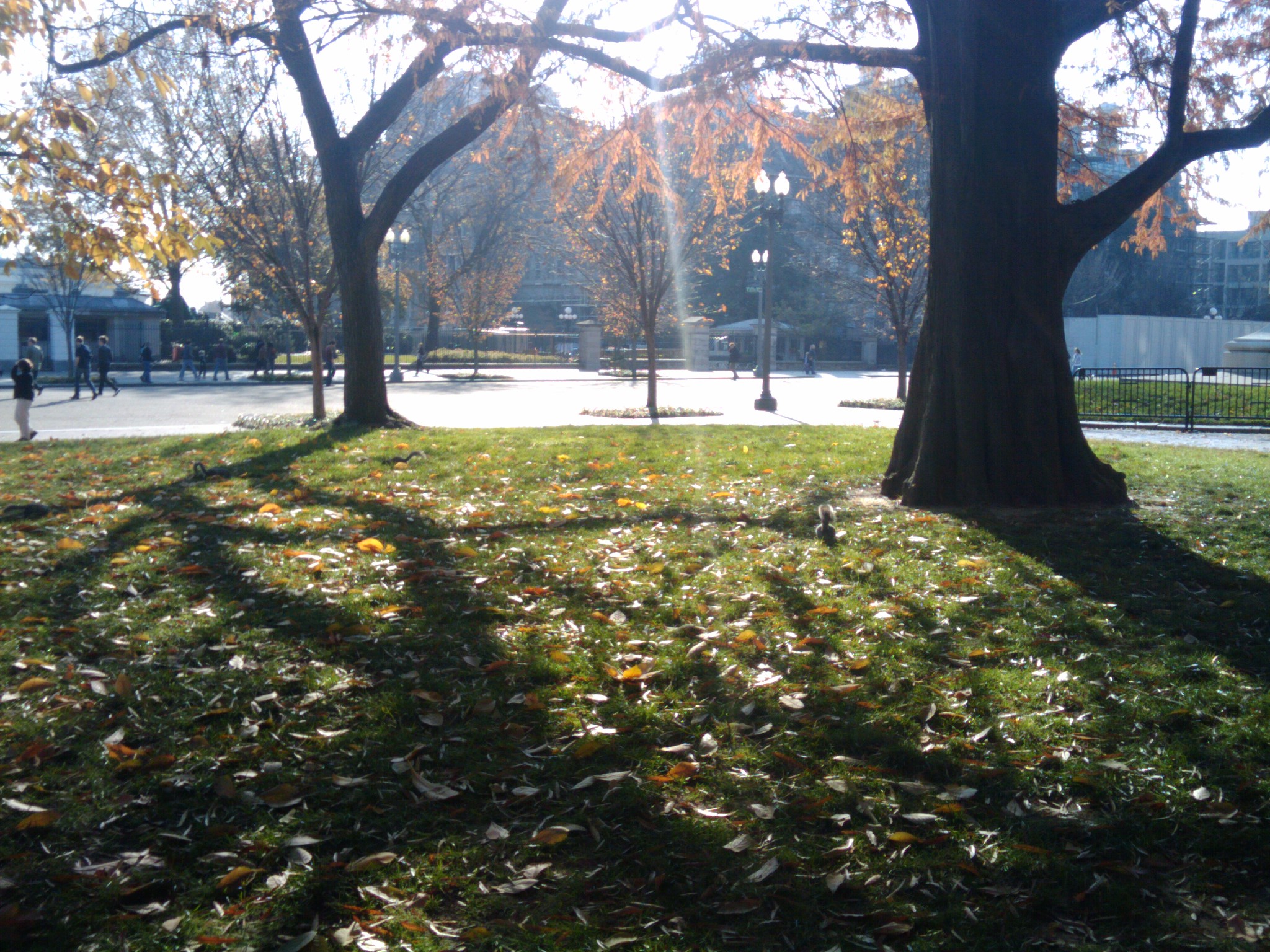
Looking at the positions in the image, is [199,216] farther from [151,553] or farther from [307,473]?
[151,553]

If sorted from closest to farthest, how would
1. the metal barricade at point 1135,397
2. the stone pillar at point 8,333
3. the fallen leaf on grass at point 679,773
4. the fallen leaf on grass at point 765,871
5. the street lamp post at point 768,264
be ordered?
1. the fallen leaf on grass at point 765,871
2. the fallen leaf on grass at point 679,773
3. the metal barricade at point 1135,397
4. the street lamp post at point 768,264
5. the stone pillar at point 8,333

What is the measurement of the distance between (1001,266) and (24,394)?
13.6 meters

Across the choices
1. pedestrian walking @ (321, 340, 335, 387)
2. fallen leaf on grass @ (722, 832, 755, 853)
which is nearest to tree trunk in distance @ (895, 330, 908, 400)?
pedestrian walking @ (321, 340, 335, 387)

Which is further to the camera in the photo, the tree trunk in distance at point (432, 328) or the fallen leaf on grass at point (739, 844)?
the tree trunk in distance at point (432, 328)

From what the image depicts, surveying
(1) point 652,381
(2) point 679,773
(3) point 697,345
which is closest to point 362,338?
(1) point 652,381

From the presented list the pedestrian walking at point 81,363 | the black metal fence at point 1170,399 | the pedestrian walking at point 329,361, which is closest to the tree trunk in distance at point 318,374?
the pedestrian walking at point 81,363

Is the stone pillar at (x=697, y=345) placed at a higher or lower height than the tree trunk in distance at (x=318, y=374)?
higher

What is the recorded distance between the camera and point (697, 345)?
5200 centimetres

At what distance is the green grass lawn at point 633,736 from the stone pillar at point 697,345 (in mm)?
43964

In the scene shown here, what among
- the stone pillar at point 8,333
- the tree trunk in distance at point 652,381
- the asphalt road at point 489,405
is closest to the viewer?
the asphalt road at point 489,405

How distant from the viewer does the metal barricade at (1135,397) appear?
66.5 feet

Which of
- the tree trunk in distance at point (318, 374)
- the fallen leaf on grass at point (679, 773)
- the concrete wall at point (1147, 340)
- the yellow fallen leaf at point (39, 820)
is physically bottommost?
the fallen leaf on grass at point (679, 773)

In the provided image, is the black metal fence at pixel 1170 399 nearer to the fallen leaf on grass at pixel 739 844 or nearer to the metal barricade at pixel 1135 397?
the metal barricade at pixel 1135 397

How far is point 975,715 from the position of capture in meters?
4.02
